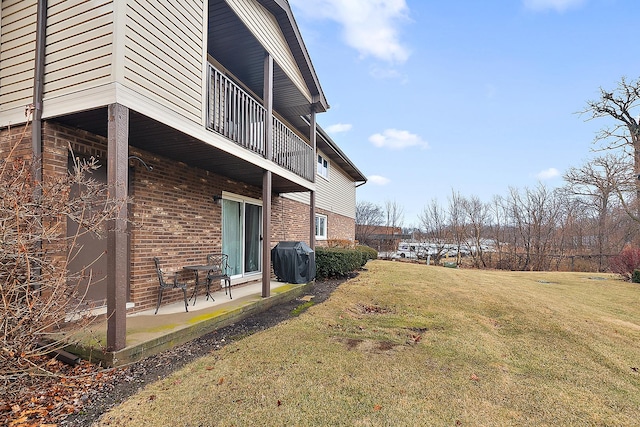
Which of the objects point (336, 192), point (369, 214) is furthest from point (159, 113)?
point (369, 214)

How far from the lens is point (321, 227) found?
15.0 metres

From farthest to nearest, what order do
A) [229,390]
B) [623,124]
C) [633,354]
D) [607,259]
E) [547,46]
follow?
[623,124] < [607,259] < [547,46] < [633,354] < [229,390]

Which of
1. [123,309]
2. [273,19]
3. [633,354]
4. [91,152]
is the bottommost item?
[633,354]

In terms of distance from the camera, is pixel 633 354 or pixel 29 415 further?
pixel 633 354

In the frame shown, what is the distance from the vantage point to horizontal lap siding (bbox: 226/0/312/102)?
6062 millimetres

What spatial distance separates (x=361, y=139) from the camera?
28.8 m

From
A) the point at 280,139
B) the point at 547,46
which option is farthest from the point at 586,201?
the point at 280,139

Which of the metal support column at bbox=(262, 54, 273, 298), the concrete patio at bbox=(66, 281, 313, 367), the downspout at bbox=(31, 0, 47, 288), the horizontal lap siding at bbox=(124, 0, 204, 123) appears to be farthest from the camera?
the metal support column at bbox=(262, 54, 273, 298)

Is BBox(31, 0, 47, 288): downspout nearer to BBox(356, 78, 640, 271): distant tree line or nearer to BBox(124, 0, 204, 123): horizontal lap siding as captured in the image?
BBox(124, 0, 204, 123): horizontal lap siding

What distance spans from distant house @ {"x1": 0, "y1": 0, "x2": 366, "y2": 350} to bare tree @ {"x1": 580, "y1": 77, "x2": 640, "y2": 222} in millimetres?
20809

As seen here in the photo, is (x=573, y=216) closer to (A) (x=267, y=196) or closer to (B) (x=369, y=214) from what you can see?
(A) (x=267, y=196)

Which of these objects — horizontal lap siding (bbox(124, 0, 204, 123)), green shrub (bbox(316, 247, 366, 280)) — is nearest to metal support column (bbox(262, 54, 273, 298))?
horizontal lap siding (bbox(124, 0, 204, 123))

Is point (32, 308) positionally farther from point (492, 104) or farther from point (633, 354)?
point (492, 104)

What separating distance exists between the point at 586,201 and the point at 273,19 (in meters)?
25.1
